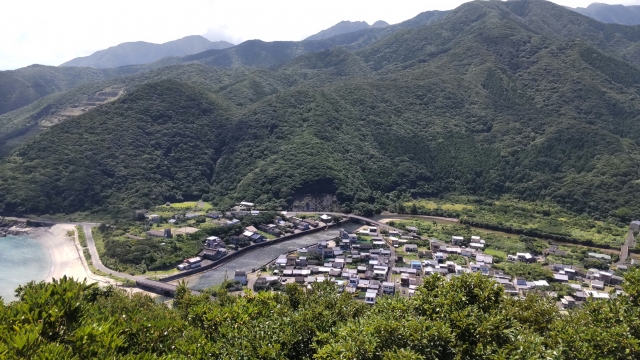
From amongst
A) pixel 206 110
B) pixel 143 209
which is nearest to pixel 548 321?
pixel 143 209

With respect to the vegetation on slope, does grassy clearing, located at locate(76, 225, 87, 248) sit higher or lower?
lower

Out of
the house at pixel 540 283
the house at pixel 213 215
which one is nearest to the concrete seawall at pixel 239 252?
the house at pixel 213 215

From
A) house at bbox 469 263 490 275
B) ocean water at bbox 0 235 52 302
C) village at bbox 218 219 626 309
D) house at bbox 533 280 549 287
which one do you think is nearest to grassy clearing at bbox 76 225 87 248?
ocean water at bbox 0 235 52 302

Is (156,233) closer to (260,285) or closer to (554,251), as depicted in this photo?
(260,285)

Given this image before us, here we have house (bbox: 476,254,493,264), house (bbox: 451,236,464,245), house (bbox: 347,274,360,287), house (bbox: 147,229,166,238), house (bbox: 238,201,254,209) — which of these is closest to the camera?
house (bbox: 347,274,360,287)

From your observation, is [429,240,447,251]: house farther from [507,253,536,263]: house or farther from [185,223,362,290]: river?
[185,223,362,290]: river
